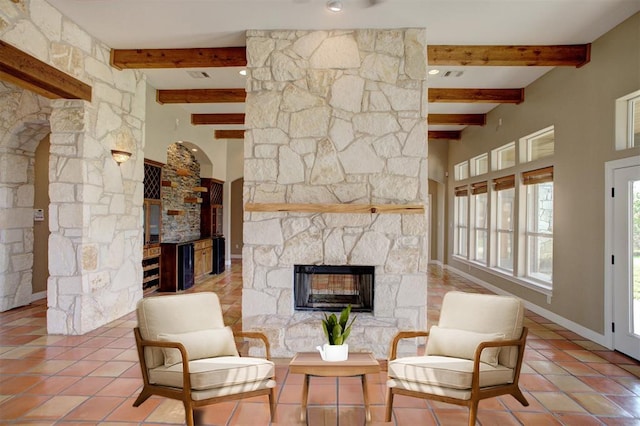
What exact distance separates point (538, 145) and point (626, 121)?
6.37ft

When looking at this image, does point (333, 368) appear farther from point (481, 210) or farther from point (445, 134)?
point (445, 134)

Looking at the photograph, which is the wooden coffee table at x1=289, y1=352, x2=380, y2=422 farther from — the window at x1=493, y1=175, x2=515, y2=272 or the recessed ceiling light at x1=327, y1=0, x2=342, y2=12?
the window at x1=493, y1=175, x2=515, y2=272

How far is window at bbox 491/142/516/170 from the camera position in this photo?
676 centimetres

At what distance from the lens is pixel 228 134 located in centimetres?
900

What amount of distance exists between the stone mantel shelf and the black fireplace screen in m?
0.61

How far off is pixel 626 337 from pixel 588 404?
4.70ft

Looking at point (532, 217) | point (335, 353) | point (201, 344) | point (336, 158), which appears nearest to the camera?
point (335, 353)

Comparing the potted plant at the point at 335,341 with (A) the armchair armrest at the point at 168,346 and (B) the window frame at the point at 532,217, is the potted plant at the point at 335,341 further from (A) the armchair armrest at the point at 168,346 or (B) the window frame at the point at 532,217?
(B) the window frame at the point at 532,217

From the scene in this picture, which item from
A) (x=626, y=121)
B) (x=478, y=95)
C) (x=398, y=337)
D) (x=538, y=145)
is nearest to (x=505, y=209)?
(x=538, y=145)

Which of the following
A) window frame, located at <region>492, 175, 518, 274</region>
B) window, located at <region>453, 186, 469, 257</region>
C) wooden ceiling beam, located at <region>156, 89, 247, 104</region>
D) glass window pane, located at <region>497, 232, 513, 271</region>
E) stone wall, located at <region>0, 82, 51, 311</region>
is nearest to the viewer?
stone wall, located at <region>0, 82, 51, 311</region>

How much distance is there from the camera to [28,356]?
11.5 feet

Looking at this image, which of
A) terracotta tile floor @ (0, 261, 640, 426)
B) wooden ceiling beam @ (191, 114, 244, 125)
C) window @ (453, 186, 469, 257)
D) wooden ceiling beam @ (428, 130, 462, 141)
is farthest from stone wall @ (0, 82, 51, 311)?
window @ (453, 186, 469, 257)

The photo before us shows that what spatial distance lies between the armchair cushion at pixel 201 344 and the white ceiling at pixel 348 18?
9.59 ft

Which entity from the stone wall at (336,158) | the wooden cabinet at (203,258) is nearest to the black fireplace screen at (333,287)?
the stone wall at (336,158)
